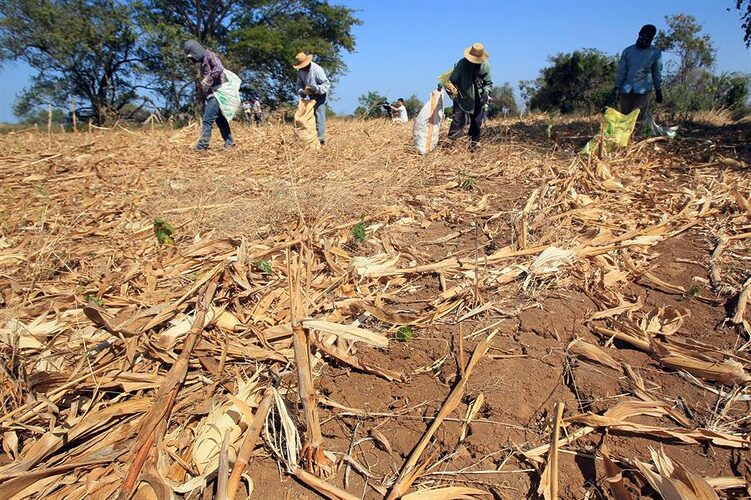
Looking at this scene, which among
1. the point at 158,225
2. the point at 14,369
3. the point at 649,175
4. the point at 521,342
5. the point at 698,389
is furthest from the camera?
the point at 649,175

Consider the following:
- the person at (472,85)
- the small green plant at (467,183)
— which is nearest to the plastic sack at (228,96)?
the person at (472,85)

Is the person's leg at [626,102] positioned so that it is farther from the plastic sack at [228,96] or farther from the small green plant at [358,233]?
the plastic sack at [228,96]

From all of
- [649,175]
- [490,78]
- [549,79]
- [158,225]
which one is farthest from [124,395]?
[549,79]

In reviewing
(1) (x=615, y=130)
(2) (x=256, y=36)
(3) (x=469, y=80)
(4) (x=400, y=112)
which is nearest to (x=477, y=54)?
(3) (x=469, y=80)

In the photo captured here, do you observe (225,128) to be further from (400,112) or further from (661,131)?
(400,112)

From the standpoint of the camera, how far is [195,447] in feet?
4.89

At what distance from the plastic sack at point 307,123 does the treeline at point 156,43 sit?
1361 centimetres

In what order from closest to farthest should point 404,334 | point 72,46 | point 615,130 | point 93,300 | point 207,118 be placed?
point 404,334 < point 93,300 < point 615,130 < point 207,118 < point 72,46

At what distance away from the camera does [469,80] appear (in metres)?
5.57

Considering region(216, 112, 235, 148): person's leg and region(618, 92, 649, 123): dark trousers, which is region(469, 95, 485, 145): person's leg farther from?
region(216, 112, 235, 148): person's leg

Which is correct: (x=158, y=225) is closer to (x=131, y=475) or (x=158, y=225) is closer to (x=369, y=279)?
(x=369, y=279)

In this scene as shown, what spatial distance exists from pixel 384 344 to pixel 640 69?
580 centimetres

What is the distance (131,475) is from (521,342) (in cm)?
160

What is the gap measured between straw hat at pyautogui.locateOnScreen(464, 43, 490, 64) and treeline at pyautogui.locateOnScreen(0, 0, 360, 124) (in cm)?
1555
